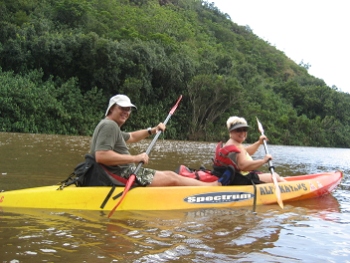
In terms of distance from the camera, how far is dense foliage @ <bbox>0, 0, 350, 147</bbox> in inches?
975

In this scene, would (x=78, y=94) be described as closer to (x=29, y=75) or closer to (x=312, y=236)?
(x=29, y=75)

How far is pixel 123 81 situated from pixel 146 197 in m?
24.1

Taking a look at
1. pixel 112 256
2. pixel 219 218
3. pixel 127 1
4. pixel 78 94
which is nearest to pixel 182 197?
pixel 219 218

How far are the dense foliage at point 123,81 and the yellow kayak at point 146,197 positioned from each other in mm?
18057

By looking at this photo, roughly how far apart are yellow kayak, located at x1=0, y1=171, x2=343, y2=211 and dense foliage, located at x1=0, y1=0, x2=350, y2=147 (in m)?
18.1

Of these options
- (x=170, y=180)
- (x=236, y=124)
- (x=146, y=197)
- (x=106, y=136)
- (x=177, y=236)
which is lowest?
(x=177, y=236)

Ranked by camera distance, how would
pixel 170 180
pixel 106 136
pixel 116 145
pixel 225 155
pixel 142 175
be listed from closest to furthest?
pixel 106 136 < pixel 116 145 < pixel 142 175 < pixel 170 180 < pixel 225 155

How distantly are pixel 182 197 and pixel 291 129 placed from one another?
38.6 meters

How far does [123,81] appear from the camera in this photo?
94.0ft

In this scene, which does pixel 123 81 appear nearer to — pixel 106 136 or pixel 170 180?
pixel 170 180

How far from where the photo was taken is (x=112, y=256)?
127 inches

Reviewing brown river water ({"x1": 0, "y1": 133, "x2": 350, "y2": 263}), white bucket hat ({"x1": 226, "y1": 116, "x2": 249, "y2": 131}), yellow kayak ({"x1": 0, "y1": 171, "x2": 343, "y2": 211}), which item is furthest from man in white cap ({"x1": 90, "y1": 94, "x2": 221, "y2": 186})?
white bucket hat ({"x1": 226, "y1": 116, "x2": 249, "y2": 131})

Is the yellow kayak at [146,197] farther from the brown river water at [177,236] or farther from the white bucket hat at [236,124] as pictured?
the white bucket hat at [236,124]

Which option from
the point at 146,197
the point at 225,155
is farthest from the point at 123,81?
the point at 146,197
